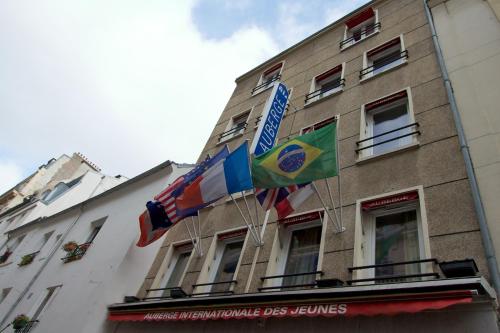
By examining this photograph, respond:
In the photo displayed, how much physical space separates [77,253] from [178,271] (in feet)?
15.6

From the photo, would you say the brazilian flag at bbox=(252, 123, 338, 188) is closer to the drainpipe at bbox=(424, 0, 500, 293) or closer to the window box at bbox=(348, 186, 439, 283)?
the window box at bbox=(348, 186, 439, 283)

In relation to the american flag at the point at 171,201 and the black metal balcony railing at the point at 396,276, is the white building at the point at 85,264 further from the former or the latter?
the black metal balcony railing at the point at 396,276

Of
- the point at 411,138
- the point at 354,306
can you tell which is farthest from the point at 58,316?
the point at 411,138

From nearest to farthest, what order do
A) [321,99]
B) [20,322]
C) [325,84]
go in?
[321,99]
[20,322]
[325,84]

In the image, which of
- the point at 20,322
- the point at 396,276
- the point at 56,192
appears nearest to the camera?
the point at 396,276

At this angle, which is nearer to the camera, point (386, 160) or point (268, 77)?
point (386, 160)

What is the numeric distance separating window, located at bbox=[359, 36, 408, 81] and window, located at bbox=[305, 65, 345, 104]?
79 centimetres

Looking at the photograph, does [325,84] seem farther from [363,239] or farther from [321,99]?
[363,239]

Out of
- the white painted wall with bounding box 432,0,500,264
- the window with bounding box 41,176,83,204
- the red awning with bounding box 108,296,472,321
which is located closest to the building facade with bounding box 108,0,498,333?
the red awning with bounding box 108,296,472,321

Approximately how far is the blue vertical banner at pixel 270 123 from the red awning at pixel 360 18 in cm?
550

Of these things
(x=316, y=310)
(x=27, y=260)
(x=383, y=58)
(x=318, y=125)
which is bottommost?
(x=316, y=310)

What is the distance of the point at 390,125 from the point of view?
8.21 metres

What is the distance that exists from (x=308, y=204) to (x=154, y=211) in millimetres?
4131

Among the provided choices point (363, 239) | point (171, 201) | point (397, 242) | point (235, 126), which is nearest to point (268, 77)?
point (235, 126)
